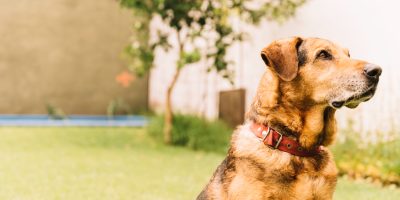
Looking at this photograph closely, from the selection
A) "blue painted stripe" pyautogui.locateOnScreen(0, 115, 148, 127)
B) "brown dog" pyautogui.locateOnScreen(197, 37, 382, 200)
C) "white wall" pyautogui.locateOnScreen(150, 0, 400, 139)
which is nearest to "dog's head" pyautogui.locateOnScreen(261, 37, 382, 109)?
"brown dog" pyautogui.locateOnScreen(197, 37, 382, 200)

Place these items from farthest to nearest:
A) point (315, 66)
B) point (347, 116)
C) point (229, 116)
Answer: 1. point (229, 116)
2. point (347, 116)
3. point (315, 66)

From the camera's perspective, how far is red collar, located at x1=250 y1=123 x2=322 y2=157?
3.34 m

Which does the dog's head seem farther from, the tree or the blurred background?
the tree

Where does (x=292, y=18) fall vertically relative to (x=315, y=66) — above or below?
above

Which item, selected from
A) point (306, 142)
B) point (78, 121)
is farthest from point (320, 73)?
point (78, 121)

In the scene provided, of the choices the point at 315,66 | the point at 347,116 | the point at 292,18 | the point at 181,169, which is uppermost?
the point at 292,18

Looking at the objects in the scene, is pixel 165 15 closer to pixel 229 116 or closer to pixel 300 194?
pixel 229 116

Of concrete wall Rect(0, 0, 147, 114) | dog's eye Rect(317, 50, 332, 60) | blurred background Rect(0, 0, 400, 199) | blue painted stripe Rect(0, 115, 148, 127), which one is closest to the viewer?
dog's eye Rect(317, 50, 332, 60)

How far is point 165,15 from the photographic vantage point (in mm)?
9211

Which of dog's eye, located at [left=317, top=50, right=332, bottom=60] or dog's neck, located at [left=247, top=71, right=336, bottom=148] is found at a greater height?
dog's eye, located at [left=317, top=50, right=332, bottom=60]

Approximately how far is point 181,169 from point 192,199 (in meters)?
1.89

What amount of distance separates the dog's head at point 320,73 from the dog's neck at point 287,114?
0.11ft

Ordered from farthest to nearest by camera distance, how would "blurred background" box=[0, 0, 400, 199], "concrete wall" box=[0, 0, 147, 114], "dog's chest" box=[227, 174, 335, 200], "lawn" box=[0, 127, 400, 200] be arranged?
"concrete wall" box=[0, 0, 147, 114] → "blurred background" box=[0, 0, 400, 199] → "lawn" box=[0, 127, 400, 200] → "dog's chest" box=[227, 174, 335, 200]

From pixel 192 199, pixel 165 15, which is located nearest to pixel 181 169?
pixel 192 199
